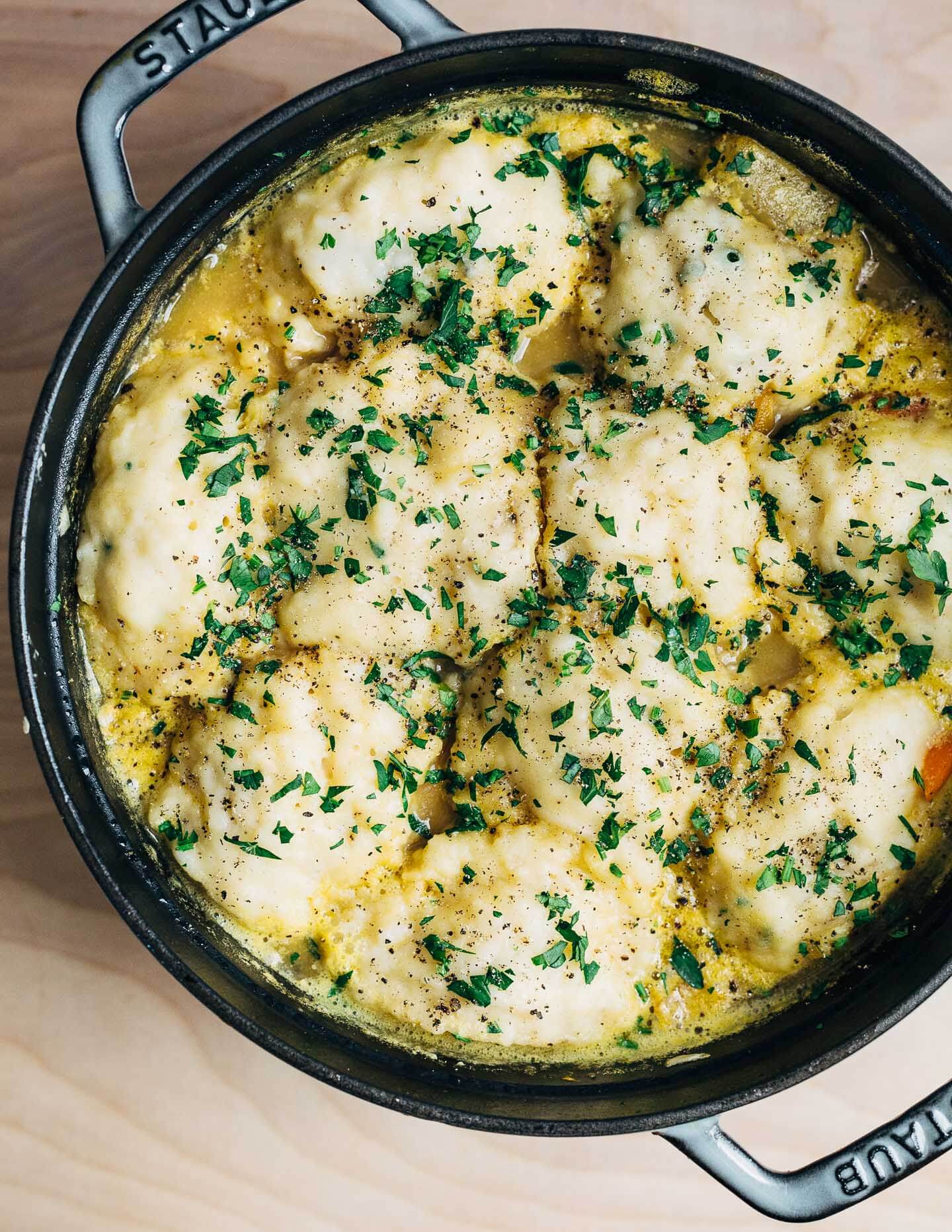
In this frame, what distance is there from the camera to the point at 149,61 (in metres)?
1.47

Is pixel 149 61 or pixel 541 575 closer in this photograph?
pixel 149 61

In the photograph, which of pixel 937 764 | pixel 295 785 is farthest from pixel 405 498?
pixel 937 764

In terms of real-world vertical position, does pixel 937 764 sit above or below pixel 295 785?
below

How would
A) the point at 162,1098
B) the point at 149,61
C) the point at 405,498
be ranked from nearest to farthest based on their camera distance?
the point at 149,61, the point at 405,498, the point at 162,1098

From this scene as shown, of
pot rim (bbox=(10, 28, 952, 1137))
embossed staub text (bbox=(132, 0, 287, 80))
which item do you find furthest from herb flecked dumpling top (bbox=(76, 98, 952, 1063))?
embossed staub text (bbox=(132, 0, 287, 80))

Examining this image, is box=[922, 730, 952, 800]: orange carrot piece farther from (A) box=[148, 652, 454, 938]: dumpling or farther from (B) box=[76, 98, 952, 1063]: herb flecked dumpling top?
(A) box=[148, 652, 454, 938]: dumpling

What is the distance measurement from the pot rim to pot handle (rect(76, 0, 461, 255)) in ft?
0.16

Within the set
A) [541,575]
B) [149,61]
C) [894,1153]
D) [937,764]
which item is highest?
[149,61]

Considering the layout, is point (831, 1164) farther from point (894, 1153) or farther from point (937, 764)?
point (937, 764)

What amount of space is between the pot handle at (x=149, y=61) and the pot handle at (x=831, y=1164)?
1638 millimetres

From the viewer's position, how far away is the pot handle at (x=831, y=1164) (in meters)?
1.48

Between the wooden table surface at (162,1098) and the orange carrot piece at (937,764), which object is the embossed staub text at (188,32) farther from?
the orange carrot piece at (937,764)

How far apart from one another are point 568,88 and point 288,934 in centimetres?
149

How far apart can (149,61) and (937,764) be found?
1.63m
